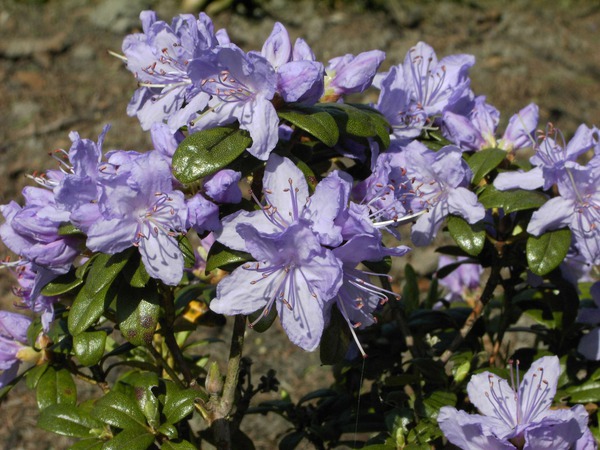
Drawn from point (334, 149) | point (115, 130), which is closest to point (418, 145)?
point (334, 149)

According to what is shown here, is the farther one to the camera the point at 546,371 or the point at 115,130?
the point at 115,130

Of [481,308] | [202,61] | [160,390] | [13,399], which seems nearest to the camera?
[202,61]

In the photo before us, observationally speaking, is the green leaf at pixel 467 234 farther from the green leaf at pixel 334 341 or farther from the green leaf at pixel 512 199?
the green leaf at pixel 334 341

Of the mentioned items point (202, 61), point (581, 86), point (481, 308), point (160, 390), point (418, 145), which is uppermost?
point (202, 61)

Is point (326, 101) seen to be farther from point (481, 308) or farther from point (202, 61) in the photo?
point (481, 308)

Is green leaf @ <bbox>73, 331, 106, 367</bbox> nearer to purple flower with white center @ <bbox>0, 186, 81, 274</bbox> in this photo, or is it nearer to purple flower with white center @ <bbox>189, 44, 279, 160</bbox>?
purple flower with white center @ <bbox>0, 186, 81, 274</bbox>

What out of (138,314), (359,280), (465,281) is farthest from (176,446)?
(465,281)

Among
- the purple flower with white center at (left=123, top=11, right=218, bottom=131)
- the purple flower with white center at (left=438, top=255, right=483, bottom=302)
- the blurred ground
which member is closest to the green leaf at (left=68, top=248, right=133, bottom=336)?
the purple flower with white center at (left=123, top=11, right=218, bottom=131)

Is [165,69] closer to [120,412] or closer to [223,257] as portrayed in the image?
[223,257]
